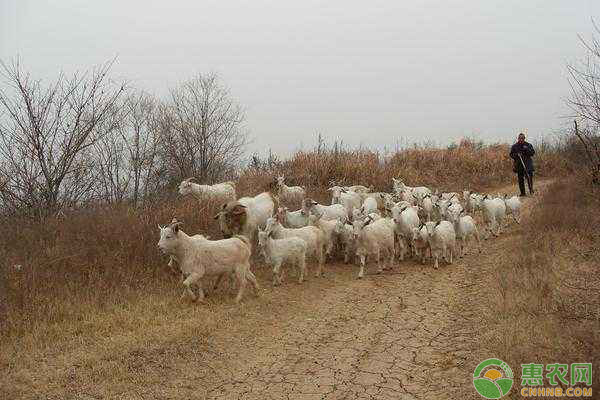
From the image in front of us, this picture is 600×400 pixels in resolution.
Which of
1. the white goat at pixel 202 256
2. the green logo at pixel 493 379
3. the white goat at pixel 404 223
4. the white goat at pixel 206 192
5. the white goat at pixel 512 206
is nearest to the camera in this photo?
the green logo at pixel 493 379

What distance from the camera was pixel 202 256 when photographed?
9.34 m

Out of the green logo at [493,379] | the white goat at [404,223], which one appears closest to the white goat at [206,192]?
the white goat at [404,223]

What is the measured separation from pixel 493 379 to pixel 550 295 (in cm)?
268

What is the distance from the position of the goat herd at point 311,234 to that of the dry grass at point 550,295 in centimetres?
188

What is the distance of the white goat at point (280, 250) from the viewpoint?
10.6 metres

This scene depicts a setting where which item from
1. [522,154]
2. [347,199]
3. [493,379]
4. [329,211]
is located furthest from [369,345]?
[522,154]

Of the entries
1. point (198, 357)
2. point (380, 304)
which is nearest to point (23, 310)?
point (198, 357)

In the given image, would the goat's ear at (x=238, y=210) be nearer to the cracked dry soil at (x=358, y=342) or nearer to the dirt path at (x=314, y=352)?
the cracked dry soil at (x=358, y=342)

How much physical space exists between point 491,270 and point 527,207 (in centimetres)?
884

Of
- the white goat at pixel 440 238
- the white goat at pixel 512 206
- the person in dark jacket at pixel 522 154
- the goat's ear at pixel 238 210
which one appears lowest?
the white goat at pixel 440 238

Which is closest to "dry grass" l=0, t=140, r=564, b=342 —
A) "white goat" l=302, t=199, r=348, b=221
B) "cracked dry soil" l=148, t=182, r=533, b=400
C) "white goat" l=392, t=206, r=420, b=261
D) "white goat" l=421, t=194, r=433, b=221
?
"cracked dry soil" l=148, t=182, r=533, b=400

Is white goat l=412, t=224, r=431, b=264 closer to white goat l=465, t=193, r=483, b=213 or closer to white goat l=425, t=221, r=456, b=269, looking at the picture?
white goat l=425, t=221, r=456, b=269

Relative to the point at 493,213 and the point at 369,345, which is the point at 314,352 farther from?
the point at 493,213

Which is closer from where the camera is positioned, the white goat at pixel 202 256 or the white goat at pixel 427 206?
the white goat at pixel 202 256
